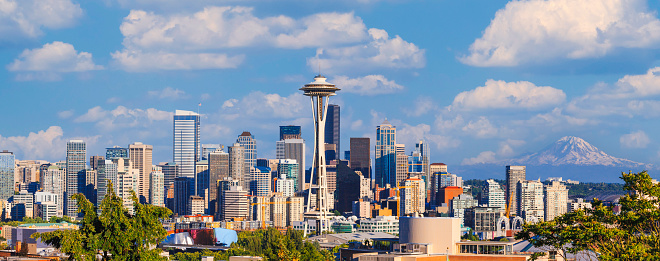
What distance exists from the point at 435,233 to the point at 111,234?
156ft

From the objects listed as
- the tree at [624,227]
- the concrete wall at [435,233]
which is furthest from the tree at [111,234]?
the concrete wall at [435,233]

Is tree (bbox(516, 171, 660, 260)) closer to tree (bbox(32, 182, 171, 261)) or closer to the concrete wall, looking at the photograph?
tree (bbox(32, 182, 171, 261))

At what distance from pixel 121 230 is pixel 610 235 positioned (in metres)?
21.0

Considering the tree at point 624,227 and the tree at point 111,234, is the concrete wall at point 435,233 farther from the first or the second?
the tree at point 111,234

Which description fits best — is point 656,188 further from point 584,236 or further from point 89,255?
point 89,255

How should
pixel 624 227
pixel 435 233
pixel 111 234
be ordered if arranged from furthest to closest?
1. pixel 435 233
2. pixel 624 227
3. pixel 111 234

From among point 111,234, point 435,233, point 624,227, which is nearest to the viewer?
point 111,234

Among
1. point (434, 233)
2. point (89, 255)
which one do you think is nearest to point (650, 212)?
point (89, 255)

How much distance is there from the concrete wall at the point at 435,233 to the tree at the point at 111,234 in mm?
45797

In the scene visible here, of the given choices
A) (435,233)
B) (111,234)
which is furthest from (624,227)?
(435,233)

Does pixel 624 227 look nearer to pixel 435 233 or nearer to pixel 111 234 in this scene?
pixel 111 234

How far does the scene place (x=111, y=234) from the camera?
133 ft

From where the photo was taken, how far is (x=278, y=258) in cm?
7288

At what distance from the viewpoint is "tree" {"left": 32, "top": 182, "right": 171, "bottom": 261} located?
39.8 m
